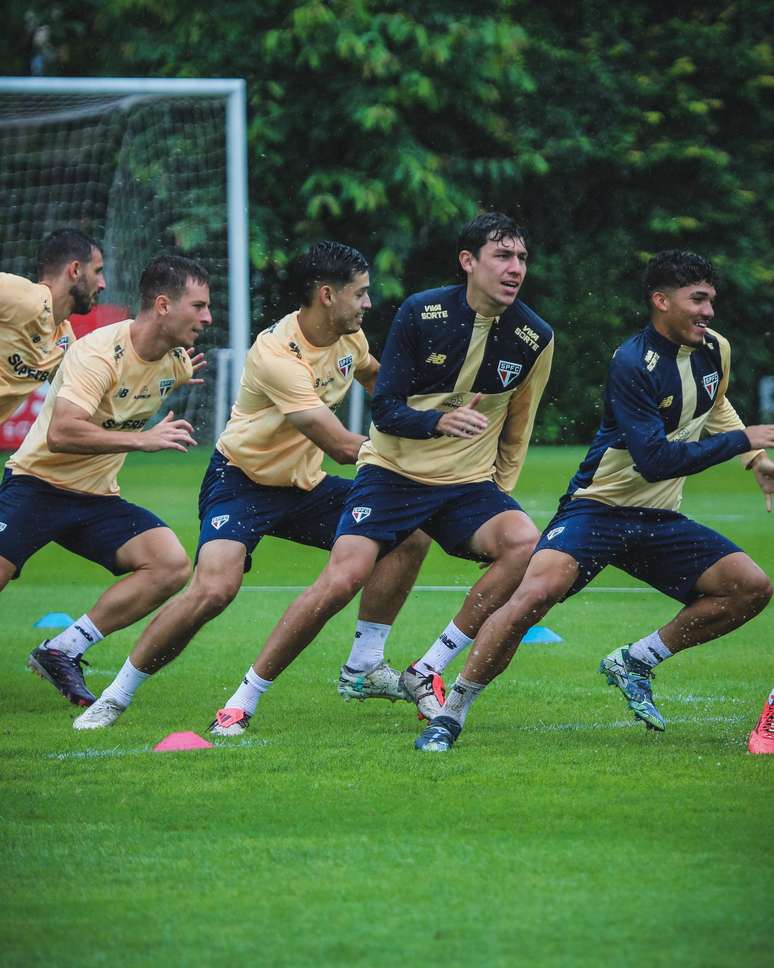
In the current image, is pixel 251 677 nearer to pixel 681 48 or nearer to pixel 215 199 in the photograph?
pixel 215 199

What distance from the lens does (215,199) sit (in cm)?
2053

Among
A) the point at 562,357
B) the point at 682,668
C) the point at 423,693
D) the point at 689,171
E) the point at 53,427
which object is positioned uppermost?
the point at 53,427

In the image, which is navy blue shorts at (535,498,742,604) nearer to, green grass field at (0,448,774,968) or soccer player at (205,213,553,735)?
soccer player at (205,213,553,735)

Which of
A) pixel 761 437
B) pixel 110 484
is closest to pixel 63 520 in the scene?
pixel 110 484

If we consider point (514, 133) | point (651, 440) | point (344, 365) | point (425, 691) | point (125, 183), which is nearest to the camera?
point (651, 440)

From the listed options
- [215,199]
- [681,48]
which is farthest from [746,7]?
[215,199]

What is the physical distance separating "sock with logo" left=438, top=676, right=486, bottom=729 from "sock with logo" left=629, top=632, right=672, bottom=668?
78 cm

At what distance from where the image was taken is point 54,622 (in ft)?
32.0

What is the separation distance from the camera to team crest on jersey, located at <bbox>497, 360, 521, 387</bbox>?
686 centimetres

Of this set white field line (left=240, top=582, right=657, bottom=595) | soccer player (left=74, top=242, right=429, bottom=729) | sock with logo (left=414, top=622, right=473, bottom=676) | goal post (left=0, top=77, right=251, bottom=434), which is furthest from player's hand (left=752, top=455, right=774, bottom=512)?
goal post (left=0, top=77, right=251, bottom=434)

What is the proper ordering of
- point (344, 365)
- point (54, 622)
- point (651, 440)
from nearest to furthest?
1. point (651, 440)
2. point (344, 365)
3. point (54, 622)

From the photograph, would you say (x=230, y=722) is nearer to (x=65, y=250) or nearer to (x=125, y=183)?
(x=65, y=250)

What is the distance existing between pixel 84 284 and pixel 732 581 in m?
3.50

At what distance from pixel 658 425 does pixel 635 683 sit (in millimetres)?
1099
